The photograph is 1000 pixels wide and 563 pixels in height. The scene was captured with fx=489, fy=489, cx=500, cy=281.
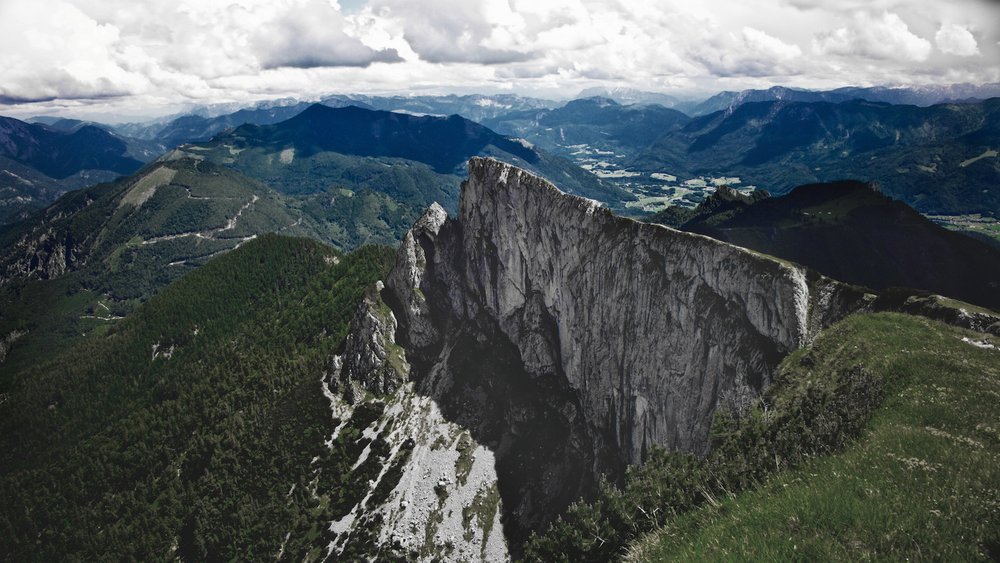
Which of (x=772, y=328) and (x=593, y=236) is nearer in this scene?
(x=772, y=328)

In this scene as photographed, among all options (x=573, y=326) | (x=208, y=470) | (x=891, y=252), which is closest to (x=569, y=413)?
(x=573, y=326)

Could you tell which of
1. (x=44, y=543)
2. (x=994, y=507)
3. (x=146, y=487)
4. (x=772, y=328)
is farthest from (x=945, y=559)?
(x=44, y=543)

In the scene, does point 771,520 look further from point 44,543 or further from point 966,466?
point 44,543

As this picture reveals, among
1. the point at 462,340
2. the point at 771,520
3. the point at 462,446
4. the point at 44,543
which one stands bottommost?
the point at 44,543

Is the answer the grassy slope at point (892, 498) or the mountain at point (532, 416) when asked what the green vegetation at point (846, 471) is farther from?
the mountain at point (532, 416)

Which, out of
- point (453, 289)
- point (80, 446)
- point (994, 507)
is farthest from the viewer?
point (80, 446)

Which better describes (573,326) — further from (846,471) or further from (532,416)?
(846,471)

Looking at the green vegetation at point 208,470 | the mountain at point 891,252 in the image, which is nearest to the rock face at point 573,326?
the green vegetation at point 208,470
